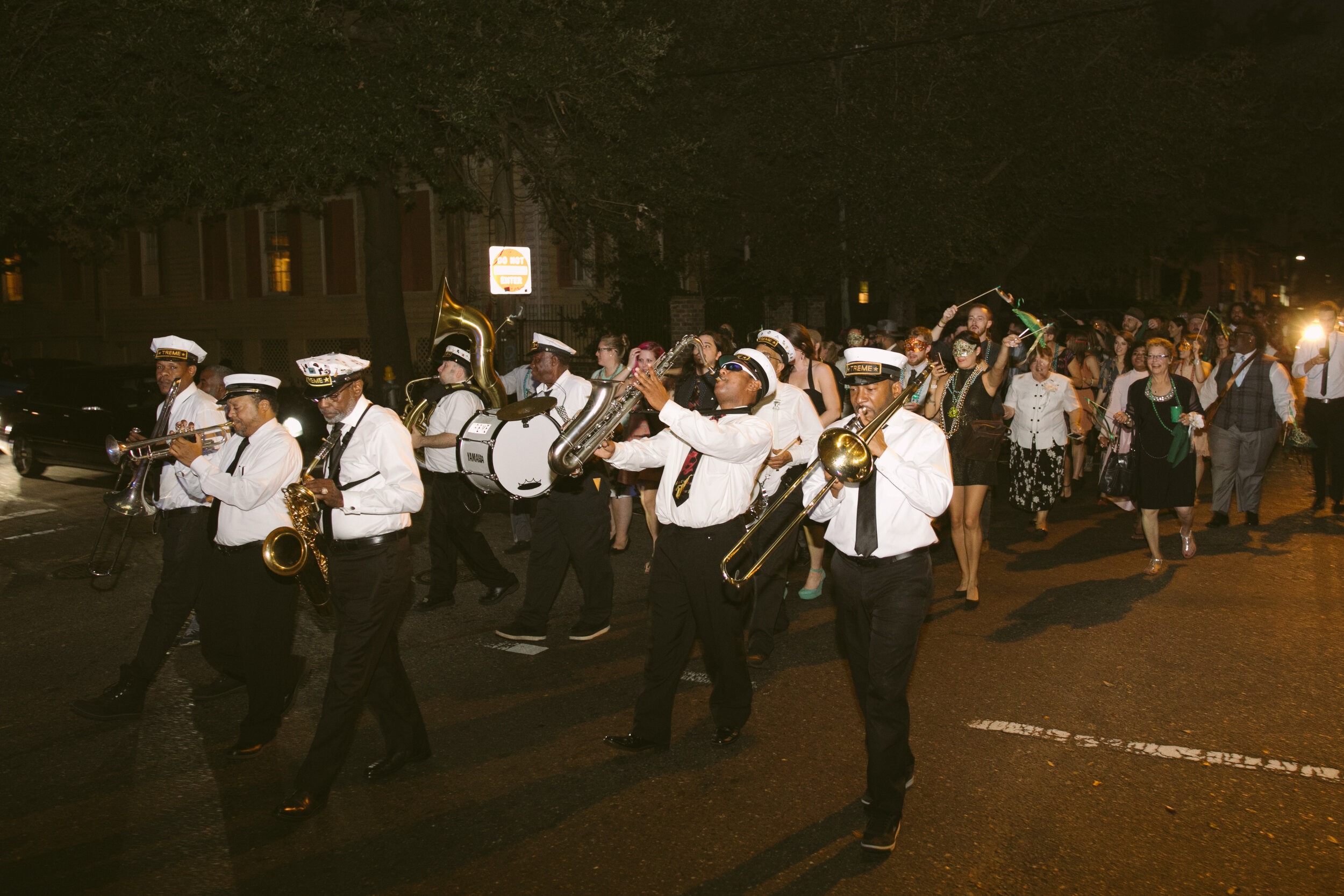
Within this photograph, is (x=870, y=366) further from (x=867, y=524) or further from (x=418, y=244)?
(x=418, y=244)

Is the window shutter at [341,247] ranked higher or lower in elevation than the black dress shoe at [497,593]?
higher

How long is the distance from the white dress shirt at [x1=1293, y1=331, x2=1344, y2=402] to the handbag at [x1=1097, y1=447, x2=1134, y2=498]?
3.42 m

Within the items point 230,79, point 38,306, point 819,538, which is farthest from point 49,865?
point 38,306

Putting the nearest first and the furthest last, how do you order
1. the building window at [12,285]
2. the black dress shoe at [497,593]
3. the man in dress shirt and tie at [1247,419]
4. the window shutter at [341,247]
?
the black dress shoe at [497,593] → the man in dress shirt and tie at [1247,419] → the window shutter at [341,247] → the building window at [12,285]

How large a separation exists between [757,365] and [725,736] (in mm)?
1794

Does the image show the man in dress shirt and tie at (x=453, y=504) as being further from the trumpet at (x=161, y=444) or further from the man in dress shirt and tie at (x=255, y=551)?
the man in dress shirt and tie at (x=255, y=551)

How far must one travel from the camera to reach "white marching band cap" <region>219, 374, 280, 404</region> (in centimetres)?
522

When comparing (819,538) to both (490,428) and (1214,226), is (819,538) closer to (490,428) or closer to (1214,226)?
(490,428)

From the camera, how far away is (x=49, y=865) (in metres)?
4.23

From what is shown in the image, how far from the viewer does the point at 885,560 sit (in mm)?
4359

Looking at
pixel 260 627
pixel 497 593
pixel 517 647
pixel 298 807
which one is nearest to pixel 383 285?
pixel 497 593

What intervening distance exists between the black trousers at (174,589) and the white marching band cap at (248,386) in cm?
83

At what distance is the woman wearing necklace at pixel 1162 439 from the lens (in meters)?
8.77

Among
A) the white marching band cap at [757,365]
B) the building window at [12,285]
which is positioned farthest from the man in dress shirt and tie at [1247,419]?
the building window at [12,285]
